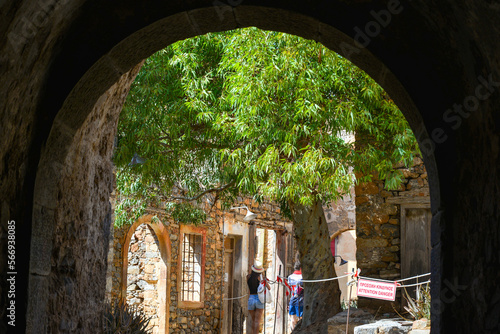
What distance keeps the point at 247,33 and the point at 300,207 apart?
2652 millimetres

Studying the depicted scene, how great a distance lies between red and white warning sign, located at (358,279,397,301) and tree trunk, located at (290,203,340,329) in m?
1.33

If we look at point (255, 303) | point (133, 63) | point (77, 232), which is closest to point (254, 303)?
point (255, 303)

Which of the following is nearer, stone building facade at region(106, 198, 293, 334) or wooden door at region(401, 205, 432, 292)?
wooden door at region(401, 205, 432, 292)

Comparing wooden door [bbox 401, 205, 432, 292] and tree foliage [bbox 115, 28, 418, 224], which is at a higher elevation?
tree foliage [bbox 115, 28, 418, 224]

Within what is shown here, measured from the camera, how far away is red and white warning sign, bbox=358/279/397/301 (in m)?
6.65

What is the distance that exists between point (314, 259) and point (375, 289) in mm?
1452

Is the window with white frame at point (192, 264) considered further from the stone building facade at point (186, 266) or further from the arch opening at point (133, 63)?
the arch opening at point (133, 63)

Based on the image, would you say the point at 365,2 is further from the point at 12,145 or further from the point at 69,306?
the point at 69,306

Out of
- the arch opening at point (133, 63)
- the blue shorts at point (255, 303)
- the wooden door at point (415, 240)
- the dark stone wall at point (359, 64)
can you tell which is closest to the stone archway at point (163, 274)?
the blue shorts at point (255, 303)

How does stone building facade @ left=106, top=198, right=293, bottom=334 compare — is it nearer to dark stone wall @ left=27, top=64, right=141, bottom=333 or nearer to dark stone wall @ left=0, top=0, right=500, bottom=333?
dark stone wall @ left=27, top=64, right=141, bottom=333

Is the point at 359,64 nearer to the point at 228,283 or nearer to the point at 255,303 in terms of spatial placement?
the point at 255,303

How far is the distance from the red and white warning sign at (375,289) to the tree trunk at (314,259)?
1334mm

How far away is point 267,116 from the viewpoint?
6723 millimetres

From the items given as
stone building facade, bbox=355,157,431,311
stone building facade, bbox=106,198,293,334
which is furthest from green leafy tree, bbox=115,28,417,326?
stone building facade, bbox=106,198,293,334
